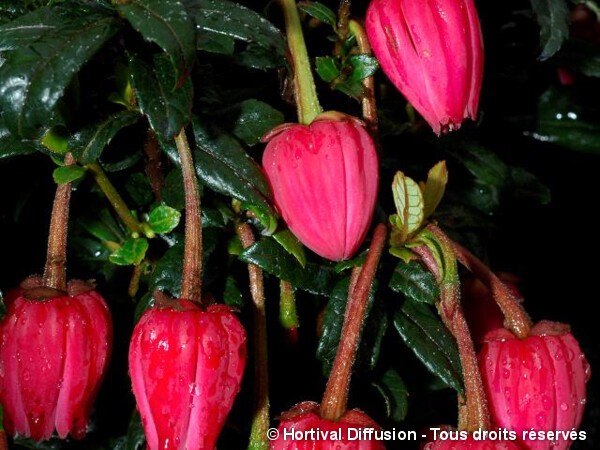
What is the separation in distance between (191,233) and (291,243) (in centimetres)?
12

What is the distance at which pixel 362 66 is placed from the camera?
3.07 ft

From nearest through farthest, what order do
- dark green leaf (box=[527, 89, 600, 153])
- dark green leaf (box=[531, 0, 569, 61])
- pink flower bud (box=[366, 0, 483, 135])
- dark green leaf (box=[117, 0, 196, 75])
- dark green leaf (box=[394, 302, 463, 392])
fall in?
dark green leaf (box=[117, 0, 196, 75]), pink flower bud (box=[366, 0, 483, 135]), dark green leaf (box=[394, 302, 463, 392]), dark green leaf (box=[531, 0, 569, 61]), dark green leaf (box=[527, 89, 600, 153])

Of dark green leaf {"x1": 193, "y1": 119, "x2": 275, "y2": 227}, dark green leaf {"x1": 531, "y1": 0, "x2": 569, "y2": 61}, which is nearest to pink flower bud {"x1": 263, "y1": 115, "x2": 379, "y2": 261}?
dark green leaf {"x1": 193, "y1": 119, "x2": 275, "y2": 227}

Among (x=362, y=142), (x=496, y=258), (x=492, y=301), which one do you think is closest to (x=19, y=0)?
(x=362, y=142)

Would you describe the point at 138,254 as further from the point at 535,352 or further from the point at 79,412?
the point at 535,352

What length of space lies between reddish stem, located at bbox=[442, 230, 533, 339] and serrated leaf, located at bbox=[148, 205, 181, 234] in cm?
28

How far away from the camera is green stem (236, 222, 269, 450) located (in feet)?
2.82

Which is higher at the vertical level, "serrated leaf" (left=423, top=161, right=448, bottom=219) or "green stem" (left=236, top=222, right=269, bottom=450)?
"serrated leaf" (left=423, top=161, right=448, bottom=219)

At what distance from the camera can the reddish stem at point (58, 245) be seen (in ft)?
2.75

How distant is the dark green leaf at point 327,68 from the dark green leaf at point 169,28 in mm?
236

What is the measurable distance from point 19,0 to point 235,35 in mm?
245

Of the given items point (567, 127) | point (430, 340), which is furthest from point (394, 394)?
point (567, 127)

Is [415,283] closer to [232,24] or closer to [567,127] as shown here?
[232,24]

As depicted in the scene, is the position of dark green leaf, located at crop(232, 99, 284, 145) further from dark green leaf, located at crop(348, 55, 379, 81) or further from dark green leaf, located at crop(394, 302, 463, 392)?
dark green leaf, located at crop(394, 302, 463, 392)
